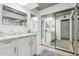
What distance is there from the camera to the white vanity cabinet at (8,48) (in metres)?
0.92

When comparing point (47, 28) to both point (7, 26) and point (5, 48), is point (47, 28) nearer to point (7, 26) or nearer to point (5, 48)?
point (7, 26)

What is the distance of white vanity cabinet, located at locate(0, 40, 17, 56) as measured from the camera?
916 mm

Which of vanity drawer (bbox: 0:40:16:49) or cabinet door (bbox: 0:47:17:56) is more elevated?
vanity drawer (bbox: 0:40:16:49)

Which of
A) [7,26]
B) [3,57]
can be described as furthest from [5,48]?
[7,26]

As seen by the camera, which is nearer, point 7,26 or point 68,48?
point 7,26

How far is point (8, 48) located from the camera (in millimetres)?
999

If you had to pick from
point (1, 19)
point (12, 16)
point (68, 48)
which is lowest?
point (68, 48)

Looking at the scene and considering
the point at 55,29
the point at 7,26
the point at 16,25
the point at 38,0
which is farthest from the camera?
the point at 55,29

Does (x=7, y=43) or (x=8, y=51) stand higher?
(x=7, y=43)

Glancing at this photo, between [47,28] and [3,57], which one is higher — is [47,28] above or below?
above

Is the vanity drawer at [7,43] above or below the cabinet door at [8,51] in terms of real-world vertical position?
above

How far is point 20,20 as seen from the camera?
1854 millimetres

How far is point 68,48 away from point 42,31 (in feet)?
4.79

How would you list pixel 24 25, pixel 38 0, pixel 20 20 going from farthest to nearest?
pixel 24 25 → pixel 20 20 → pixel 38 0
